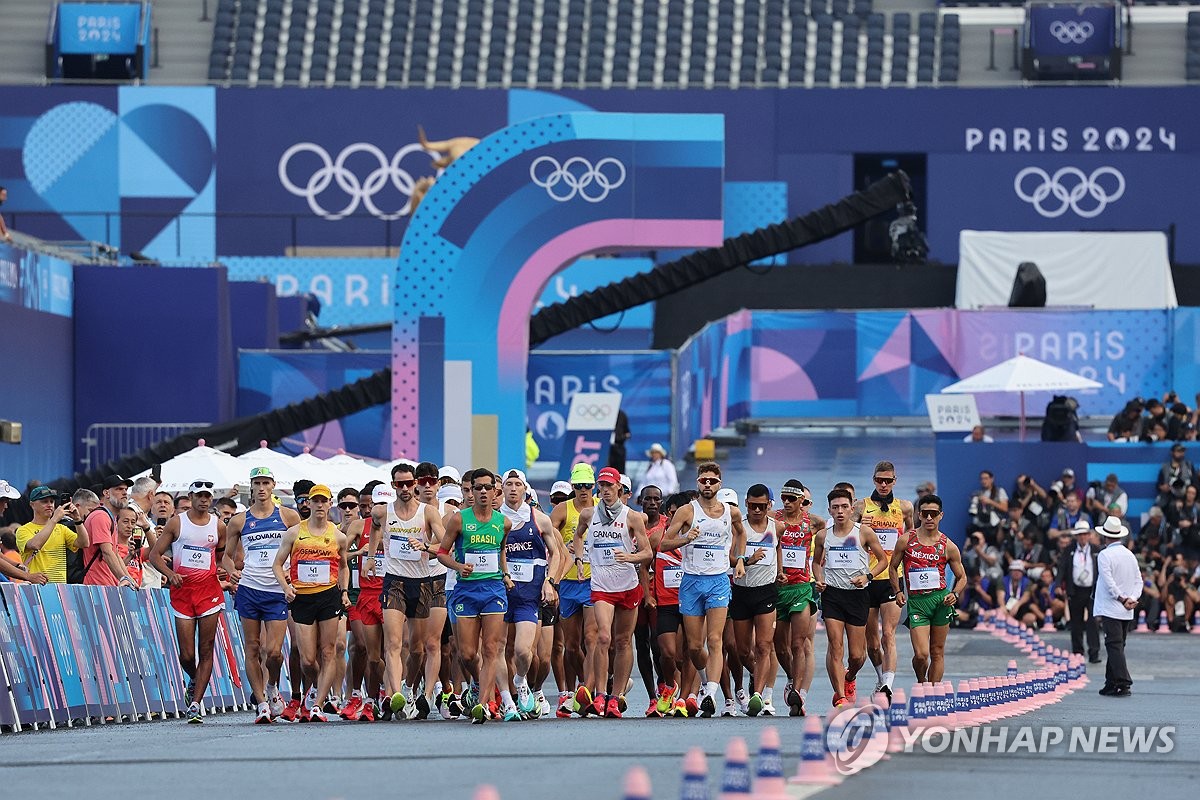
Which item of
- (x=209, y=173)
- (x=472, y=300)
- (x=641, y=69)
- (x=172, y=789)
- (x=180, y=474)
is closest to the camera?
(x=172, y=789)

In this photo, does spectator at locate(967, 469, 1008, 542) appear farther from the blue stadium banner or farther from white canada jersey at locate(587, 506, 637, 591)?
the blue stadium banner

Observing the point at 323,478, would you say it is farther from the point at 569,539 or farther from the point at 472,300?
the point at 569,539

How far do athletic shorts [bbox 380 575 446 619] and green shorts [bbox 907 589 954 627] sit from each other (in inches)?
159

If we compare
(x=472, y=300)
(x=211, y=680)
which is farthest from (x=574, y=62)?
(x=211, y=680)

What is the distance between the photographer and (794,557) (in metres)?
16.4

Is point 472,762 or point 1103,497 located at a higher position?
point 1103,497

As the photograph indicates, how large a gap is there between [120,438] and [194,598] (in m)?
17.2

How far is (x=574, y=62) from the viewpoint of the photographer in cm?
4538

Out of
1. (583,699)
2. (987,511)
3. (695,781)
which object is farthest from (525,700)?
(987,511)

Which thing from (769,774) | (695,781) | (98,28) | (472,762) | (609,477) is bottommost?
(472,762)

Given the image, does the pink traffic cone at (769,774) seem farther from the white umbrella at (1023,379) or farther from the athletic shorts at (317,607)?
the white umbrella at (1023,379)

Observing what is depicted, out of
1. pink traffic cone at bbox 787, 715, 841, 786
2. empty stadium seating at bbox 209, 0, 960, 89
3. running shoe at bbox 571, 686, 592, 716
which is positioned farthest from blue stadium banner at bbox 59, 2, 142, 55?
pink traffic cone at bbox 787, 715, 841, 786

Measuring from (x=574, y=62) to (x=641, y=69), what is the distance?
4.78ft

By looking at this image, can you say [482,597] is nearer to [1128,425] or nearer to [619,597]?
[619,597]
